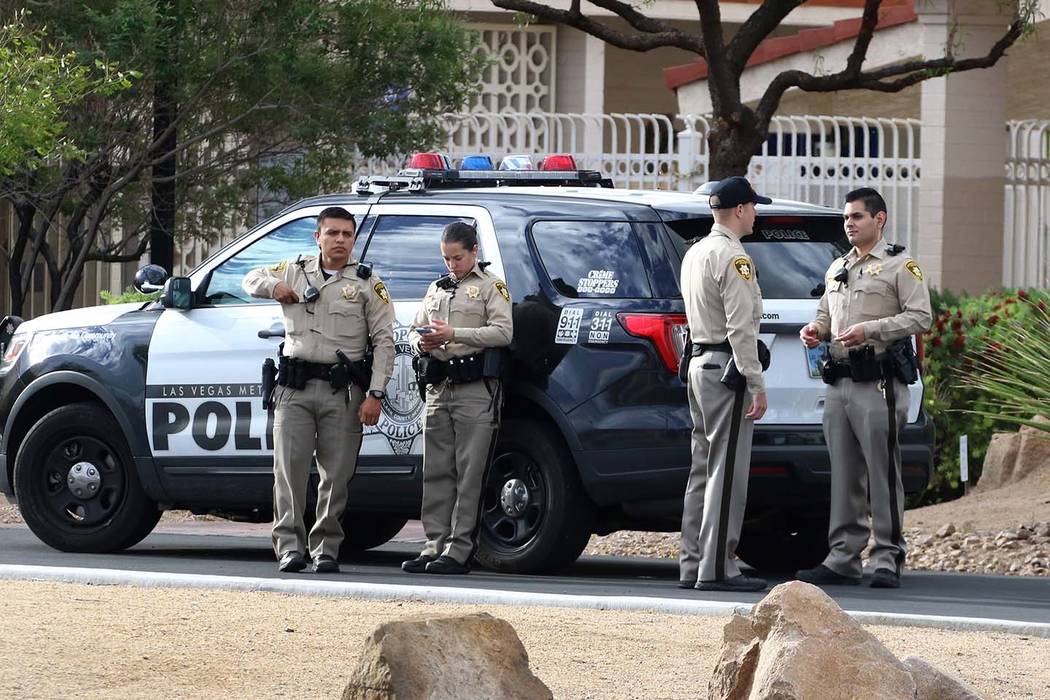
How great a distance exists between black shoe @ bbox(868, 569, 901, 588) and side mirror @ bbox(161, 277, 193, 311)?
12.0 feet

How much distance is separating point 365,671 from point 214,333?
17.4ft

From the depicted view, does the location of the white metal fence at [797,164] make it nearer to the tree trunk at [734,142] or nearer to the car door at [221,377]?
the tree trunk at [734,142]

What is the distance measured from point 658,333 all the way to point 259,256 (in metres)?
2.33

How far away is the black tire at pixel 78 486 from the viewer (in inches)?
425

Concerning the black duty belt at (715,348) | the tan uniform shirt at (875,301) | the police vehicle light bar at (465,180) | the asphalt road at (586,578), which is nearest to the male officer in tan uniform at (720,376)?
the black duty belt at (715,348)

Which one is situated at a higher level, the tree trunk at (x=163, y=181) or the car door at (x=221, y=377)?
the tree trunk at (x=163, y=181)

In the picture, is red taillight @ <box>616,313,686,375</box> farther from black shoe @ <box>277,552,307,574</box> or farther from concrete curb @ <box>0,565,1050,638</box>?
black shoe @ <box>277,552,307,574</box>

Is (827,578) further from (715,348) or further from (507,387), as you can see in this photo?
(507,387)

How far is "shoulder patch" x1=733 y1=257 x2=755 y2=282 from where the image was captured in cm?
901

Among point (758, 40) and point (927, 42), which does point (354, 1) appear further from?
point (927, 42)

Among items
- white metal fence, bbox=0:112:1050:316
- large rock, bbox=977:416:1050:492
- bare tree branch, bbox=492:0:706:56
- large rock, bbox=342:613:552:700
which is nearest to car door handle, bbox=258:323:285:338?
bare tree branch, bbox=492:0:706:56

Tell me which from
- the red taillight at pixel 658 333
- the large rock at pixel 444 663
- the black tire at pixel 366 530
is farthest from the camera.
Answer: the black tire at pixel 366 530

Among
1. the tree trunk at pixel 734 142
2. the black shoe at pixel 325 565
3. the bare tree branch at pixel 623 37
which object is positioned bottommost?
the black shoe at pixel 325 565

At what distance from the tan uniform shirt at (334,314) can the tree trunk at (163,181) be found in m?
5.70
